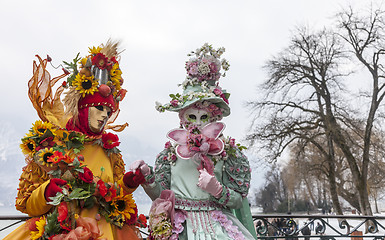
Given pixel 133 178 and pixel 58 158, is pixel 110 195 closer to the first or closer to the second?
pixel 133 178

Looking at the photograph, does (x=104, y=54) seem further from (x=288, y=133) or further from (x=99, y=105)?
(x=288, y=133)

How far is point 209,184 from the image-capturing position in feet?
7.81

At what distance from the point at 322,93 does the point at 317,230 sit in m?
7.37

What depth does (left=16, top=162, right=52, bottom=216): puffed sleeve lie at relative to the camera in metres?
1.89

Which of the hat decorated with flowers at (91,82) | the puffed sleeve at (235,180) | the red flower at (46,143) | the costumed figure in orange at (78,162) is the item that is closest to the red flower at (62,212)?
the costumed figure in orange at (78,162)

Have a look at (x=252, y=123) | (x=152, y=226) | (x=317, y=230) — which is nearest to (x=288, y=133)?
(x=252, y=123)

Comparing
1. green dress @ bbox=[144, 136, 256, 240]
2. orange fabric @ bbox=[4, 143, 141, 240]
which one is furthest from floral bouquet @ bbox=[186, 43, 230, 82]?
orange fabric @ bbox=[4, 143, 141, 240]

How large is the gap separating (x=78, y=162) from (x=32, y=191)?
33 cm

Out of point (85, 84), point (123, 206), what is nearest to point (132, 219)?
point (123, 206)

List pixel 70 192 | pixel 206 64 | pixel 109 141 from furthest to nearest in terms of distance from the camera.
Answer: pixel 206 64, pixel 109 141, pixel 70 192

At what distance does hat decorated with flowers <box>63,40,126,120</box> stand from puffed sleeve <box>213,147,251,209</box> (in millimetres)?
1019

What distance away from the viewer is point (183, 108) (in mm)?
2734

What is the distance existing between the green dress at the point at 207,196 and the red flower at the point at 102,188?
50 cm

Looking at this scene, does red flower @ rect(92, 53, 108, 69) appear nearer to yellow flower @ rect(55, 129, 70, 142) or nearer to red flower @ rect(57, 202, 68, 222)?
yellow flower @ rect(55, 129, 70, 142)
